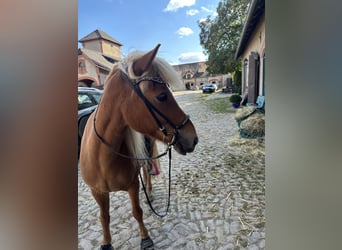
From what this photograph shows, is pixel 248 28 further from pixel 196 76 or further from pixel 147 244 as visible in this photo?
pixel 147 244

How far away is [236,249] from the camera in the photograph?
811 millimetres

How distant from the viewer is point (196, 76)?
34.4 inches

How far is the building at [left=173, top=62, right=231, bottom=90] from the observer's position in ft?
2.66

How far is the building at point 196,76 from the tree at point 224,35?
2 centimetres

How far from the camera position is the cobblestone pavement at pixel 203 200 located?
817 millimetres

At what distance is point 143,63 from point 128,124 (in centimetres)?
22

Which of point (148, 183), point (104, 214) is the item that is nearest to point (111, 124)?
point (104, 214)

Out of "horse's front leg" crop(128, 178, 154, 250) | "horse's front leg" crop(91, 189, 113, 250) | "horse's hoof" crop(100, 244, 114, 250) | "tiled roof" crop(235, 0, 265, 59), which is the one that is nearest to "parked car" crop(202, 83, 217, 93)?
"tiled roof" crop(235, 0, 265, 59)

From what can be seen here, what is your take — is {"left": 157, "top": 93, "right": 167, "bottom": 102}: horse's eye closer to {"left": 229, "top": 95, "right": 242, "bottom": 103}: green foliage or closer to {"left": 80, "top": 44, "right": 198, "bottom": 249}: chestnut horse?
{"left": 80, "top": 44, "right": 198, "bottom": 249}: chestnut horse

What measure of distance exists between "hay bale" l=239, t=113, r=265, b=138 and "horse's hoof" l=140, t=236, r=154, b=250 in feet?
2.14

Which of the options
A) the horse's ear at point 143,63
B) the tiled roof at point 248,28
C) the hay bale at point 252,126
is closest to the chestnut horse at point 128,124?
the horse's ear at point 143,63
